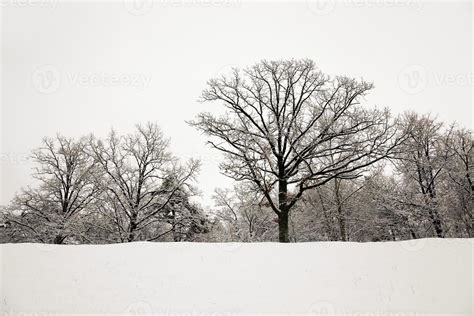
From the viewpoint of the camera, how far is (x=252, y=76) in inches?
713

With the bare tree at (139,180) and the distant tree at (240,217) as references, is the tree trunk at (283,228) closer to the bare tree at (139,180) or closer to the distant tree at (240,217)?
the bare tree at (139,180)

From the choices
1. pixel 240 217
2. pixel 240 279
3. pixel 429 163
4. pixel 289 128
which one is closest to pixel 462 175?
pixel 429 163

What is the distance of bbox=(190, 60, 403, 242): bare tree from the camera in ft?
53.3

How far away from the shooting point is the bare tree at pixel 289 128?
16.2 metres

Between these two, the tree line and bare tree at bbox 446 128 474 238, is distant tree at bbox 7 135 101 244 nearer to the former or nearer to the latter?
the tree line

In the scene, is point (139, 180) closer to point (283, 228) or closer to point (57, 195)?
point (57, 195)

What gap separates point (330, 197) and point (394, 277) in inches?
954

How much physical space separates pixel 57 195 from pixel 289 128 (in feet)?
72.6

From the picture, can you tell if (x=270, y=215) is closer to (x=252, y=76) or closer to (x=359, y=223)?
(x=359, y=223)

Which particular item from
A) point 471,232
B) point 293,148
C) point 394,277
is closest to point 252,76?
point 293,148

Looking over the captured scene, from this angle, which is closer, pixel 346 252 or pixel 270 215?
pixel 346 252

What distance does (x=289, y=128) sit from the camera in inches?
664


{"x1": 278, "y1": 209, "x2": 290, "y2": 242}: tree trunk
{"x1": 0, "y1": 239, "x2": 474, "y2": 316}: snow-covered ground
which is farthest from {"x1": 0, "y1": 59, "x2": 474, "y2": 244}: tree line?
{"x1": 0, "y1": 239, "x2": 474, "y2": 316}: snow-covered ground

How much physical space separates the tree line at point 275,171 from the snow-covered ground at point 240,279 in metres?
6.60
